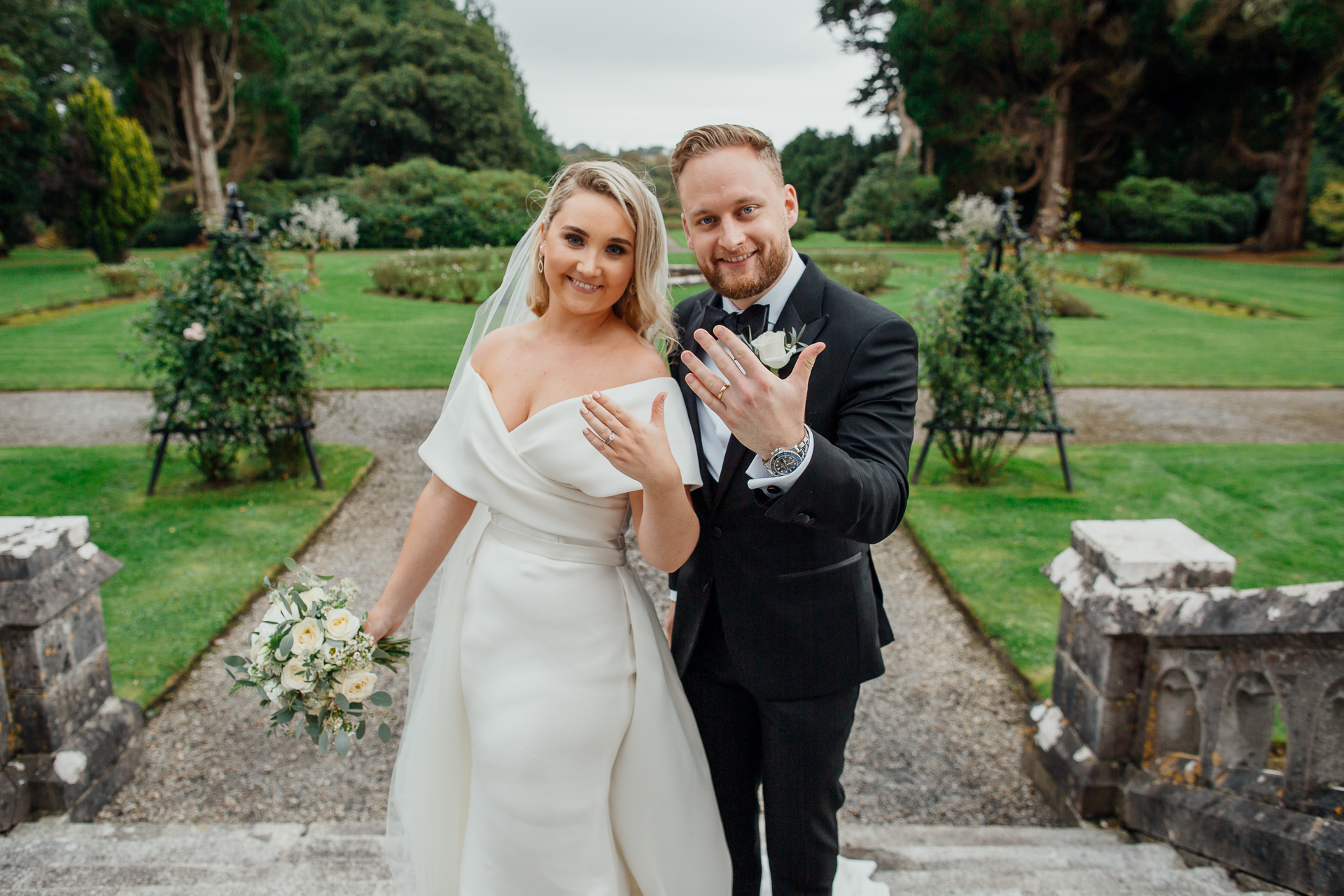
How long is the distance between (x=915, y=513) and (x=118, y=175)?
24455 mm

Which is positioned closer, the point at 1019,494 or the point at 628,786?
the point at 628,786

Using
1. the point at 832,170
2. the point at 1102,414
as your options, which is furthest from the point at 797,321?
the point at 832,170

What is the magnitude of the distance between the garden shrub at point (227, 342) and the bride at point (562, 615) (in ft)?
16.4

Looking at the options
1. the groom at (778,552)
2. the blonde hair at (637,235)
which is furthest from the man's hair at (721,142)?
the blonde hair at (637,235)

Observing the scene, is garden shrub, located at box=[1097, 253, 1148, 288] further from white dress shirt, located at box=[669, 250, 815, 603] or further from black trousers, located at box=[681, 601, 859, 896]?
black trousers, located at box=[681, 601, 859, 896]

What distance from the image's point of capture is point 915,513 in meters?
6.46

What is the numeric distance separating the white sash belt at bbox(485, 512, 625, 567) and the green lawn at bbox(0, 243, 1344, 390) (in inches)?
217

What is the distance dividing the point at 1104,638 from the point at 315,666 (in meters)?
2.59

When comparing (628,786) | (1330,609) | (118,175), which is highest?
(118,175)

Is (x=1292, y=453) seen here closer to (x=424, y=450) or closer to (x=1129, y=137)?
(x=424, y=450)

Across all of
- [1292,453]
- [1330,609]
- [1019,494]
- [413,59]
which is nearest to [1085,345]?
[1292,453]

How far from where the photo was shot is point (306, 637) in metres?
2.03

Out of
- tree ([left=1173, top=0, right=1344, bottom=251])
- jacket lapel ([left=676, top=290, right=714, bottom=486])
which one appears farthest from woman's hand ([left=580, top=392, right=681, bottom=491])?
tree ([left=1173, top=0, right=1344, bottom=251])

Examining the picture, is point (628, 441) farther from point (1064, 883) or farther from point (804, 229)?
point (804, 229)
